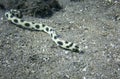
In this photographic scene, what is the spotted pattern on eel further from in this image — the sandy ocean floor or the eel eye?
the sandy ocean floor

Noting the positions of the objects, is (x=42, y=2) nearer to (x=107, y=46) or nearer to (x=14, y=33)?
(x=14, y=33)

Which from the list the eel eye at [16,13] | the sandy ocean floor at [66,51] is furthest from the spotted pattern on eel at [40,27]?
the sandy ocean floor at [66,51]

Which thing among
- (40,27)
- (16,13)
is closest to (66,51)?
(40,27)

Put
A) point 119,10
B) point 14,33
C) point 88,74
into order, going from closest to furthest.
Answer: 1. point 88,74
2. point 14,33
3. point 119,10

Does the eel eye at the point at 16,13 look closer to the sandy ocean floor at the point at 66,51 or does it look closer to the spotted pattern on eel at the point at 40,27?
the spotted pattern on eel at the point at 40,27

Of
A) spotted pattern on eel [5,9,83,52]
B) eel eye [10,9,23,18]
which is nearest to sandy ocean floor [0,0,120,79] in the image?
spotted pattern on eel [5,9,83,52]

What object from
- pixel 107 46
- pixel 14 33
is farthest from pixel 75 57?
pixel 14 33
